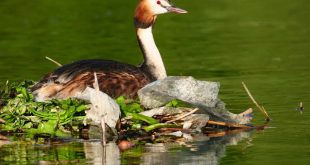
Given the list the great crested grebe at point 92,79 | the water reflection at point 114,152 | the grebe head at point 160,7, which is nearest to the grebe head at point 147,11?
the grebe head at point 160,7

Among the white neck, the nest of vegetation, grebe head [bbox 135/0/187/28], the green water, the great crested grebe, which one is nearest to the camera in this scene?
the green water

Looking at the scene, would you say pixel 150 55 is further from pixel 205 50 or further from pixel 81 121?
pixel 205 50

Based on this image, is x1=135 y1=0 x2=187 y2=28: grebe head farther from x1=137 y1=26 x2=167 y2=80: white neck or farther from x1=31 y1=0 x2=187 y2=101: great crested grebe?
x1=31 y1=0 x2=187 y2=101: great crested grebe

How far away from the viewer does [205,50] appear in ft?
55.1

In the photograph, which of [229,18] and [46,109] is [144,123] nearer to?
[46,109]

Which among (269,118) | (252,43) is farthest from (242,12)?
(269,118)

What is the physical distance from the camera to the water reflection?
339 inches

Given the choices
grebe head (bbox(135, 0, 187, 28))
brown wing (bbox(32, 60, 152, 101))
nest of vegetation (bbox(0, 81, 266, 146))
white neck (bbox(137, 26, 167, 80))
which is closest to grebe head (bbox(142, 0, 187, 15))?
grebe head (bbox(135, 0, 187, 28))

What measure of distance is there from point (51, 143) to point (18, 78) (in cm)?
450

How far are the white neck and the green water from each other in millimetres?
790

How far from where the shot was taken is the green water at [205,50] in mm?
9070

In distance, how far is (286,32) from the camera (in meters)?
19.0

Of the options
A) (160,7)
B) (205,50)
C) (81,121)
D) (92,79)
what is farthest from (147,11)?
(205,50)

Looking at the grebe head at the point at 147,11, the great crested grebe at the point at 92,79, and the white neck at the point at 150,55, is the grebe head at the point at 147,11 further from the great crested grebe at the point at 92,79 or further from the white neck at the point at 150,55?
the great crested grebe at the point at 92,79
